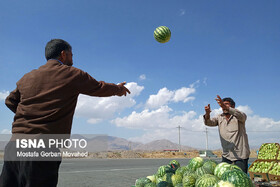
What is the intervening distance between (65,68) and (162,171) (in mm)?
2802

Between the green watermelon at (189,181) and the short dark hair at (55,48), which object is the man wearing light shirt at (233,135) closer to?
the green watermelon at (189,181)

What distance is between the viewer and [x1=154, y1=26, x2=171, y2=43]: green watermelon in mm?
6556

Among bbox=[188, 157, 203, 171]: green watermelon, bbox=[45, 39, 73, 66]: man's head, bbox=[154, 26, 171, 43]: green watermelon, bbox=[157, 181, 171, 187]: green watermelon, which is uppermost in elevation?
bbox=[154, 26, 171, 43]: green watermelon

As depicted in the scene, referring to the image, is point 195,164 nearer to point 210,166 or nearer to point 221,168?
point 210,166

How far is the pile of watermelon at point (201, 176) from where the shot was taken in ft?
10.6

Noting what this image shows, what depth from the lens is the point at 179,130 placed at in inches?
2522

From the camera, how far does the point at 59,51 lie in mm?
2715

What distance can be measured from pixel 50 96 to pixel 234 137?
392cm

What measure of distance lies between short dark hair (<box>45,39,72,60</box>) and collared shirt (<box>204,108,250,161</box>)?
3.50 metres

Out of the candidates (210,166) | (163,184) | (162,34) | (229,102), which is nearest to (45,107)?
(163,184)

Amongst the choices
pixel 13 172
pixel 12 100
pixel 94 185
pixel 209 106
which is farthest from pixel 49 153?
pixel 94 185

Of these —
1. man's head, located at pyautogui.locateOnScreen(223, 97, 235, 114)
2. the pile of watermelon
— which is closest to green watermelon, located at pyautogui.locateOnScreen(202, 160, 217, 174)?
the pile of watermelon

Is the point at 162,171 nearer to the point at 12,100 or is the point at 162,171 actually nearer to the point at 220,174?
the point at 220,174

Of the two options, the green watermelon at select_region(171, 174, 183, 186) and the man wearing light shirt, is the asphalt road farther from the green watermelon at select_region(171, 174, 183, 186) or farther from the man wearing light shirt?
the green watermelon at select_region(171, 174, 183, 186)
